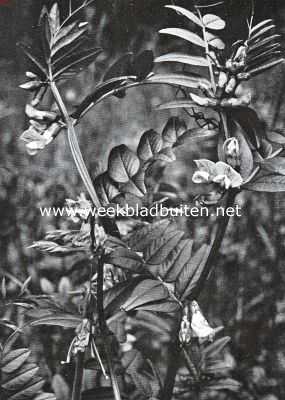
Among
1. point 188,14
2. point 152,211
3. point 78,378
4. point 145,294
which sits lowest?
point 78,378

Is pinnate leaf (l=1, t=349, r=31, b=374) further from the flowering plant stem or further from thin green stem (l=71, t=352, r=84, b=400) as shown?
the flowering plant stem

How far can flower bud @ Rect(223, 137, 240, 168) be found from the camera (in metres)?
Result: 0.74

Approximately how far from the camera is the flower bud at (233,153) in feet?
2.44

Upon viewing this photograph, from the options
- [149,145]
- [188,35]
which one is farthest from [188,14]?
[149,145]

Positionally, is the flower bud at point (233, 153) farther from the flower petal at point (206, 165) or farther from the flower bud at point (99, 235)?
the flower bud at point (99, 235)

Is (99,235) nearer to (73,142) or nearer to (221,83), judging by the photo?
(73,142)

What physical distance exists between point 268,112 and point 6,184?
0.37 m

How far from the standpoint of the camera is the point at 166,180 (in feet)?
2.56

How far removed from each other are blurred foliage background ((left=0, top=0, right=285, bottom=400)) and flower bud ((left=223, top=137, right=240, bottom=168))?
0.03m

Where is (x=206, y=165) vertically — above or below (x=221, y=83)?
below

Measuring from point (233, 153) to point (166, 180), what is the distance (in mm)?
98

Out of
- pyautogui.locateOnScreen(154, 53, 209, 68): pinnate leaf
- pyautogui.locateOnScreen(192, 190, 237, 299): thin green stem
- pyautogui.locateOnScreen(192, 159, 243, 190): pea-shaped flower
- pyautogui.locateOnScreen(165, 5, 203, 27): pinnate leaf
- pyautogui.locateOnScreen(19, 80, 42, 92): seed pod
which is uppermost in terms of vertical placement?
pyautogui.locateOnScreen(165, 5, 203, 27): pinnate leaf

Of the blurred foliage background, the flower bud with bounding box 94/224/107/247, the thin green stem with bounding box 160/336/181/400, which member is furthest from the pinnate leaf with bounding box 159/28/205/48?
the thin green stem with bounding box 160/336/181/400

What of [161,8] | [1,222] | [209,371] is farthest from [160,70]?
[209,371]
